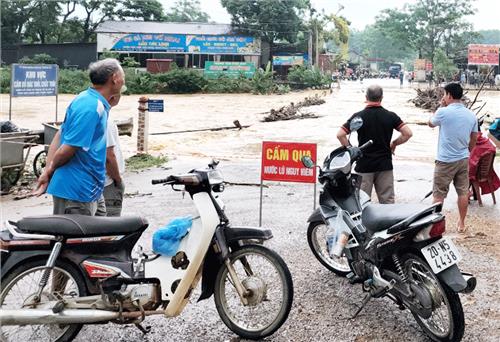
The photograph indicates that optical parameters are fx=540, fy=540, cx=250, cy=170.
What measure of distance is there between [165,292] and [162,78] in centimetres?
4042

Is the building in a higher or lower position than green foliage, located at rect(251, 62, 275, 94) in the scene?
higher

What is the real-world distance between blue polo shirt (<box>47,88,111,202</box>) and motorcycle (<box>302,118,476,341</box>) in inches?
70.3

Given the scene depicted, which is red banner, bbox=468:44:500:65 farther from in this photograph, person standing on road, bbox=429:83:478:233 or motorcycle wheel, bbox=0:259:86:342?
motorcycle wheel, bbox=0:259:86:342

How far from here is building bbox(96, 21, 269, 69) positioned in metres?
48.2

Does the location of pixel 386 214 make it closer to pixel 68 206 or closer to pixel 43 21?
pixel 68 206

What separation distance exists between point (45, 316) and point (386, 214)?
228 cm

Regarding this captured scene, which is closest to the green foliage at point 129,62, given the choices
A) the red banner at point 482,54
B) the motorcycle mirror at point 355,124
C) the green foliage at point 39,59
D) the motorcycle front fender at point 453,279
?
the green foliage at point 39,59

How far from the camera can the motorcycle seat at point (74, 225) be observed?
3260mm

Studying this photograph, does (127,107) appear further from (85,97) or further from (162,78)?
(85,97)

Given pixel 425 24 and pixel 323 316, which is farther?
pixel 425 24

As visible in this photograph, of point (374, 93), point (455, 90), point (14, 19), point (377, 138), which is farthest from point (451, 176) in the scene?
point (14, 19)

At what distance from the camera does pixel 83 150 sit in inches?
137

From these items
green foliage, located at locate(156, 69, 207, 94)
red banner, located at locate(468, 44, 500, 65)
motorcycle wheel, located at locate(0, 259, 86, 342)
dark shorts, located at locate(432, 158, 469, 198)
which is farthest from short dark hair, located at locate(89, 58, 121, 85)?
red banner, located at locate(468, 44, 500, 65)

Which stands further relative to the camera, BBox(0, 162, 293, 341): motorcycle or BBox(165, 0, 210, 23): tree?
BBox(165, 0, 210, 23): tree
